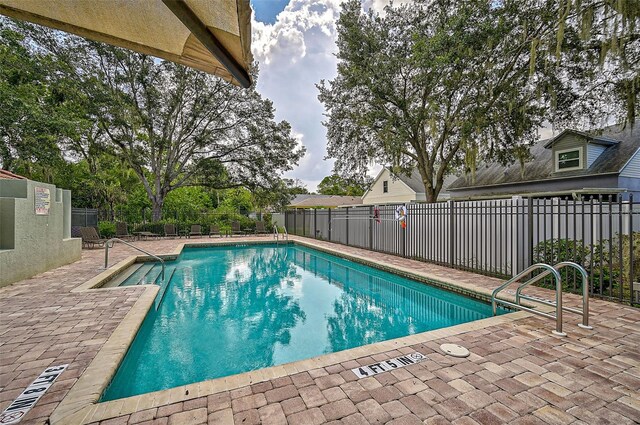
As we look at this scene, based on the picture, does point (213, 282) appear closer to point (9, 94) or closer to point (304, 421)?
point (304, 421)

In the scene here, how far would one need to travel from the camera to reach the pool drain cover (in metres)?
2.72

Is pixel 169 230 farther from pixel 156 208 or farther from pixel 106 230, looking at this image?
pixel 106 230

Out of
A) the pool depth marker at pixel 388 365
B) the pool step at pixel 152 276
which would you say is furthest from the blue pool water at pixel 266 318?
the pool depth marker at pixel 388 365

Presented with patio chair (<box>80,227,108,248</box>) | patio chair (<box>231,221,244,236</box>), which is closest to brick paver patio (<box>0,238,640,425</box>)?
patio chair (<box>80,227,108,248</box>)

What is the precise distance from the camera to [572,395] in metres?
2.11

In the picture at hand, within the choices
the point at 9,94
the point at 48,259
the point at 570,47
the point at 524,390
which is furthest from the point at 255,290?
the point at 570,47

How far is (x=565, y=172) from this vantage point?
1187cm

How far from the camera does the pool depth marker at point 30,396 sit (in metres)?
1.88

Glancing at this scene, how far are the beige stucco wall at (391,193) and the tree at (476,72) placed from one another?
7.40 metres

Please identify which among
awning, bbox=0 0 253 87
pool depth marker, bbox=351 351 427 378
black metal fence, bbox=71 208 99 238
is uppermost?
awning, bbox=0 0 253 87

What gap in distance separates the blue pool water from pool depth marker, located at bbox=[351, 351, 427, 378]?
124cm

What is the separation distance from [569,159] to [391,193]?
437 inches

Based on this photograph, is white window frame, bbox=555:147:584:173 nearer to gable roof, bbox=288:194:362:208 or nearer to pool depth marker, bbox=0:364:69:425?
pool depth marker, bbox=0:364:69:425

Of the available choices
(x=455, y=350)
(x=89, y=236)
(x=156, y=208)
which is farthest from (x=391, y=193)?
(x=455, y=350)
